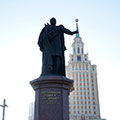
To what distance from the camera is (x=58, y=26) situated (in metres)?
12.7

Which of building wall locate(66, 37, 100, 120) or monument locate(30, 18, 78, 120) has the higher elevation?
building wall locate(66, 37, 100, 120)

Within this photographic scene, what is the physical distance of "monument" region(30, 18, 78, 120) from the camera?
10.3 metres

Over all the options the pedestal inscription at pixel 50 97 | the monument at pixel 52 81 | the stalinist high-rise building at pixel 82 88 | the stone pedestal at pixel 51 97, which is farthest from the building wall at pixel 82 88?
the pedestal inscription at pixel 50 97

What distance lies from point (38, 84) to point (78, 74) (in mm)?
96835

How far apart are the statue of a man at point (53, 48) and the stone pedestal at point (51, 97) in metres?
0.93

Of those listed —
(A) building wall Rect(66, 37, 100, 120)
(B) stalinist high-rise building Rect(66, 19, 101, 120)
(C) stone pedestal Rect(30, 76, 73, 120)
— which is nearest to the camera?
(C) stone pedestal Rect(30, 76, 73, 120)

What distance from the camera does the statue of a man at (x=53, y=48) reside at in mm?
11820

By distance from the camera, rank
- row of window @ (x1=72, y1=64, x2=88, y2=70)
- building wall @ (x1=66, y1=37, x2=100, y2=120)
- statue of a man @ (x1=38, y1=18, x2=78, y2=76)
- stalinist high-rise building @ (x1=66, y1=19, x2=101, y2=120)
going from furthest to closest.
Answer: row of window @ (x1=72, y1=64, x2=88, y2=70), building wall @ (x1=66, y1=37, x2=100, y2=120), stalinist high-rise building @ (x1=66, y1=19, x2=101, y2=120), statue of a man @ (x1=38, y1=18, x2=78, y2=76)

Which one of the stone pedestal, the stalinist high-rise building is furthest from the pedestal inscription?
the stalinist high-rise building

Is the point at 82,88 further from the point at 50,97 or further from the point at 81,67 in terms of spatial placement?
the point at 50,97

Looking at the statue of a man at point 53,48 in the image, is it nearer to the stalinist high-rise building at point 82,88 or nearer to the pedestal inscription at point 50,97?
the pedestal inscription at point 50,97

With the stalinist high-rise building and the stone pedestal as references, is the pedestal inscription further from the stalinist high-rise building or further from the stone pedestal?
the stalinist high-rise building

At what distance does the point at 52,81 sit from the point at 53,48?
220 cm

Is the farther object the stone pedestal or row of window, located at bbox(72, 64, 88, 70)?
row of window, located at bbox(72, 64, 88, 70)
